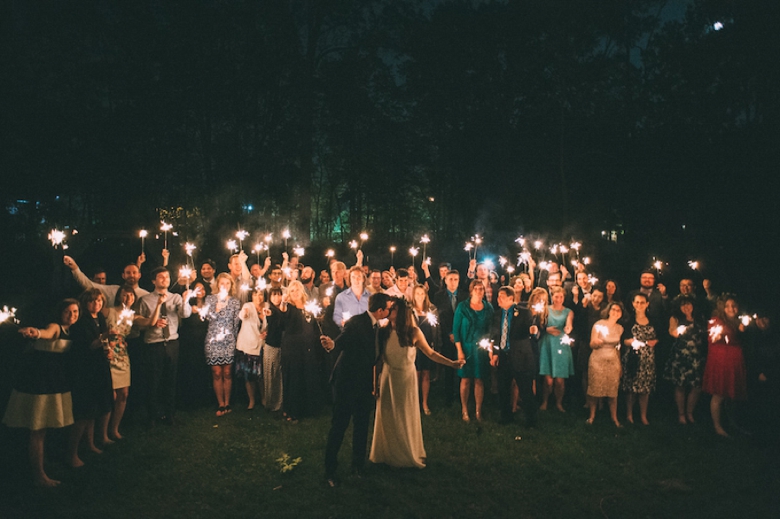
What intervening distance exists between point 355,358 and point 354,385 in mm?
292

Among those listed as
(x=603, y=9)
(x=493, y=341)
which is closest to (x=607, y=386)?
(x=493, y=341)

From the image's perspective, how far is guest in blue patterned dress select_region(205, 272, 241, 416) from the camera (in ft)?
27.0

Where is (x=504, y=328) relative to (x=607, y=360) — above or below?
above

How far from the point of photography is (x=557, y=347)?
8586 mm

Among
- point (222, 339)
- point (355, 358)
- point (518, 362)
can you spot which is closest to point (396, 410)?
point (355, 358)

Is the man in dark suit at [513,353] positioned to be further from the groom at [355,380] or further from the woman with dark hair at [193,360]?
the woman with dark hair at [193,360]

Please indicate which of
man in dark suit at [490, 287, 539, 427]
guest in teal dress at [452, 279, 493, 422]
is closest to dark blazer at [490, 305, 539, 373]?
man in dark suit at [490, 287, 539, 427]

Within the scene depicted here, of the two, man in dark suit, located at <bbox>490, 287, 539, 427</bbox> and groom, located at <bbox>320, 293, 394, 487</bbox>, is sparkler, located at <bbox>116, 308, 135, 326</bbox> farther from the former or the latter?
man in dark suit, located at <bbox>490, 287, 539, 427</bbox>

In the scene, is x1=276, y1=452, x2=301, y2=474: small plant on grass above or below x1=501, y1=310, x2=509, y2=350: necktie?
below

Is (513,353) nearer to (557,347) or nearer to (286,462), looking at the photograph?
(557,347)

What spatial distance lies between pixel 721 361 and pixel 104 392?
8.19 meters

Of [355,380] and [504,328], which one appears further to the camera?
[504,328]

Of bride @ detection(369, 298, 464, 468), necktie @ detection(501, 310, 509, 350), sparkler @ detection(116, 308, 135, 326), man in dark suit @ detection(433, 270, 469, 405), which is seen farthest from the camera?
man in dark suit @ detection(433, 270, 469, 405)

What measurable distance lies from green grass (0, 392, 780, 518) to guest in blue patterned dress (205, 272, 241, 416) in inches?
23.4
